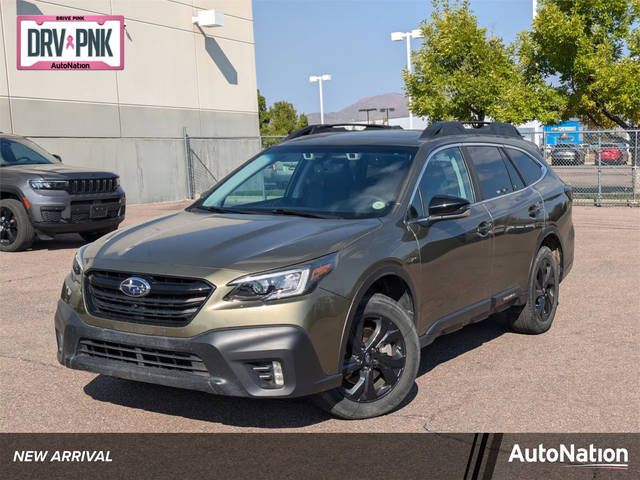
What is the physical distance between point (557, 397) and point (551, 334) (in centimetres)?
181

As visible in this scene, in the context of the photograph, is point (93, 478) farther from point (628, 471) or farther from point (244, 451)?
point (628, 471)

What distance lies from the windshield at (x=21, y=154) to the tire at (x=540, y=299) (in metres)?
8.93

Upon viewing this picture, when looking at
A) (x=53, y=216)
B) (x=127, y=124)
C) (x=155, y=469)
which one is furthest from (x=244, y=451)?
(x=127, y=124)

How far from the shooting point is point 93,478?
3.97 metres

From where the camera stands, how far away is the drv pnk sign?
60.0 feet

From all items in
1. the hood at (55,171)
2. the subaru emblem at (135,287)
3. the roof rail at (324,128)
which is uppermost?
the roof rail at (324,128)

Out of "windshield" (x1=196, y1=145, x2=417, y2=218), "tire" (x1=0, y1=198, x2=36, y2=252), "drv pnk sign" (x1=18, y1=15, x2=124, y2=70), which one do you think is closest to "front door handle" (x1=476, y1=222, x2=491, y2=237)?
"windshield" (x1=196, y1=145, x2=417, y2=218)

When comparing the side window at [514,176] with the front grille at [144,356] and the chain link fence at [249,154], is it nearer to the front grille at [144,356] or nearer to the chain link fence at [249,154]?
the front grille at [144,356]

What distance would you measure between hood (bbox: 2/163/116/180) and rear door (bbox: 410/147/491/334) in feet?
25.7

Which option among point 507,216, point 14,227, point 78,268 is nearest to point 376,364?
point 78,268

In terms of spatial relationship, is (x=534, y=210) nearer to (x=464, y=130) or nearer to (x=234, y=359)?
(x=464, y=130)

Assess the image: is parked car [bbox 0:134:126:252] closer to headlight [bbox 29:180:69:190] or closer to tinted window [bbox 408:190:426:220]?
headlight [bbox 29:180:69:190]

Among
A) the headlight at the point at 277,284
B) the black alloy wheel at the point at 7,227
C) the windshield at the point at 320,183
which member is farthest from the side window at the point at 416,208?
the black alloy wheel at the point at 7,227

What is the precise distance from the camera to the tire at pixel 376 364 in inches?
181
